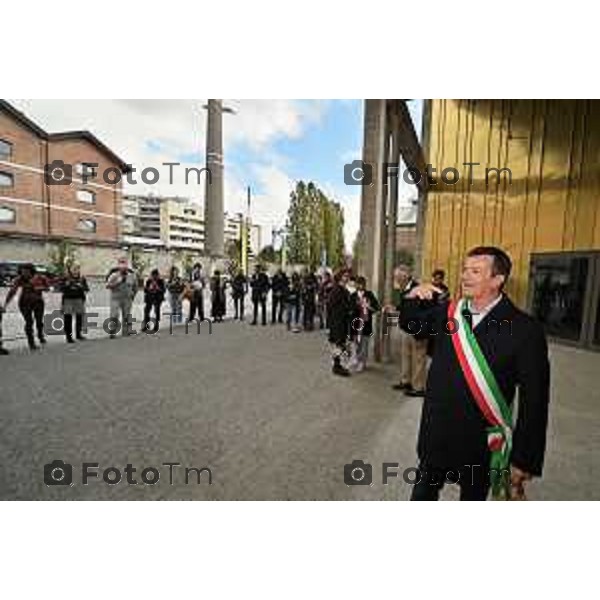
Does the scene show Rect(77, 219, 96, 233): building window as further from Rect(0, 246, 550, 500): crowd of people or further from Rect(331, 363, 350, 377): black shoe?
Rect(0, 246, 550, 500): crowd of people

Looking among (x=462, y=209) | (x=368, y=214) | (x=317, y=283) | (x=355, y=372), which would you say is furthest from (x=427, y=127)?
(x=355, y=372)

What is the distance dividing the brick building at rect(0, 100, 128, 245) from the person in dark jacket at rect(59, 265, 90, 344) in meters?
20.8

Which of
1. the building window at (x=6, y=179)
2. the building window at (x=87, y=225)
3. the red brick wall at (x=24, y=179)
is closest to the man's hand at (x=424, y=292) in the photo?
the red brick wall at (x=24, y=179)

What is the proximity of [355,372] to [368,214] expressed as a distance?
2.42 metres

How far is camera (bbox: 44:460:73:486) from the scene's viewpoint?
2.66m

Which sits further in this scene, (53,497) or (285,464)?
(285,464)

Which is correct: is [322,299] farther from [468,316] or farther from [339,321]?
[468,316]

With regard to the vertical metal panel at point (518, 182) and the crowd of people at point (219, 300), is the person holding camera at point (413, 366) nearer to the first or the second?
the crowd of people at point (219, 300)

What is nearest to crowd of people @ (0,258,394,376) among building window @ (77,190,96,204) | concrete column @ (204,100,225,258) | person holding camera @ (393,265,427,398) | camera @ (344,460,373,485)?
person holding camera @ (393,265,427,398)

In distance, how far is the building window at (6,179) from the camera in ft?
87.3

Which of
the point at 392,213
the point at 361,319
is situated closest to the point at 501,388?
the point at 361,319

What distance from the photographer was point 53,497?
8.11 feet

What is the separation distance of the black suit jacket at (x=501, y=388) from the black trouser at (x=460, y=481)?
0.05 meters
